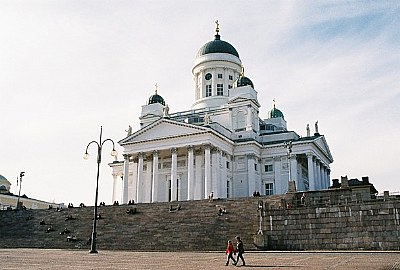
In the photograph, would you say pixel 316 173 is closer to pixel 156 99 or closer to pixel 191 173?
pixel 191 173

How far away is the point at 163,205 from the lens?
41.4 m

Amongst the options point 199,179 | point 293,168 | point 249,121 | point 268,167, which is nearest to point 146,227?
point 199,179

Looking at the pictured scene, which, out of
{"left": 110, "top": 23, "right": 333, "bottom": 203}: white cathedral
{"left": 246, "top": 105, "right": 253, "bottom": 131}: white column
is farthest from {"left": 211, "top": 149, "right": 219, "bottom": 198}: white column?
{"left": 246, "top": 105, "right": 253, "bottom": 131}: white column

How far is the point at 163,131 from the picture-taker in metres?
58.8

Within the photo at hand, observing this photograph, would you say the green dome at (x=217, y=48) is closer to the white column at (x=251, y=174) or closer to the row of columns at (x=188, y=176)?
the white column at (x=251, y=174)

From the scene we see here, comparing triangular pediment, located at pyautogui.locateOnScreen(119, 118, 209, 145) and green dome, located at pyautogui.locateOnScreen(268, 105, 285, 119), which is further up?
green dome, located at pyautogui.locateOnScreen(268, 105, 285, 119)

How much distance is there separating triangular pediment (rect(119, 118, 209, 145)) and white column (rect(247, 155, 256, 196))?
347 inches

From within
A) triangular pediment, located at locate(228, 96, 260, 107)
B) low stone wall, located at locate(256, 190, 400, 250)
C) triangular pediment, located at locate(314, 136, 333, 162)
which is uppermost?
triangular pediment, located at locate(228, 96, 260, 107)

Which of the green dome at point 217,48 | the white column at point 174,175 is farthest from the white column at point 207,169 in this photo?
the green dome at point 217,48

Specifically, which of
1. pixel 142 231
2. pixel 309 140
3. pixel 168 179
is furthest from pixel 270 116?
pixel 142 231

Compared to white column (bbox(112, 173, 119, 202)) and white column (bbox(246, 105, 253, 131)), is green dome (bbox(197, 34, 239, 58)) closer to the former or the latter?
white column (bbox(246, 105, 253, 131))

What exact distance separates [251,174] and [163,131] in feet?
42.3

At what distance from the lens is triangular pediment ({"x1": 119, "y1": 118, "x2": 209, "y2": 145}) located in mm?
56875

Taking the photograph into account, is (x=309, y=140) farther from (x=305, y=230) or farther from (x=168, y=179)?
(x=305, y=230)
